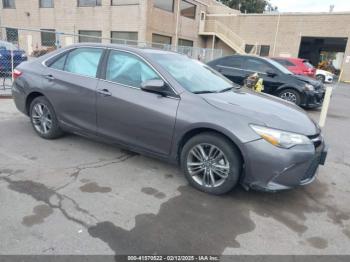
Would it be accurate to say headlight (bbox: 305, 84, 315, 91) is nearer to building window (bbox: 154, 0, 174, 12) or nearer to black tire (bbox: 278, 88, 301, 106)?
black tire (bbox: 278, 88, 301, 106)

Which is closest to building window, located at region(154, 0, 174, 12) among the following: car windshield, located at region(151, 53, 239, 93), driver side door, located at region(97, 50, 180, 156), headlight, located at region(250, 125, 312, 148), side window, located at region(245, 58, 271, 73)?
side window, located at region(245, 58, 271, 73)

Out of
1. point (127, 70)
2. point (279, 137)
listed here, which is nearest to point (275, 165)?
point (279, 137)

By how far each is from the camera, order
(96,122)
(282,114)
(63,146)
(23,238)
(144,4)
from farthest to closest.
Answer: (144,4)
(63,146)
(96,122)
(282,114)
(23,238)

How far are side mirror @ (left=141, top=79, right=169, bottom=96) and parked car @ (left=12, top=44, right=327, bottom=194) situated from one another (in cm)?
1

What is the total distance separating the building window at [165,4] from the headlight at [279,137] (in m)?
21.1

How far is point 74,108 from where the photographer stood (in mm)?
4402

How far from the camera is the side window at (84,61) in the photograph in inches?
169

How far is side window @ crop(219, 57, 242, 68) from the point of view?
9.68 metres

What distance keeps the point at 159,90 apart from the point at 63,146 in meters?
2.02

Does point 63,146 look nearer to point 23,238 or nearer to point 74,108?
point 74,108

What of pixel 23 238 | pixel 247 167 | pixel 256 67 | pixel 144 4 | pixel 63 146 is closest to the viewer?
pixel 23 238

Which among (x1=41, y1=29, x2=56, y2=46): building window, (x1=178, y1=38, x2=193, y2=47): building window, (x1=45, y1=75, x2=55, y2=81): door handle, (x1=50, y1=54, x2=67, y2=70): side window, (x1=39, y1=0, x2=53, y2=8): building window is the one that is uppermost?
(x1=39, y1=0, x2=53, y2=8): building window

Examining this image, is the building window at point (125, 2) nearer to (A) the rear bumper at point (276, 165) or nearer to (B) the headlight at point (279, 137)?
(B) the headlight at point (279, 137)

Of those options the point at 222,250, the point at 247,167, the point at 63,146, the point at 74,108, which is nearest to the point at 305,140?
the point at 247,167
